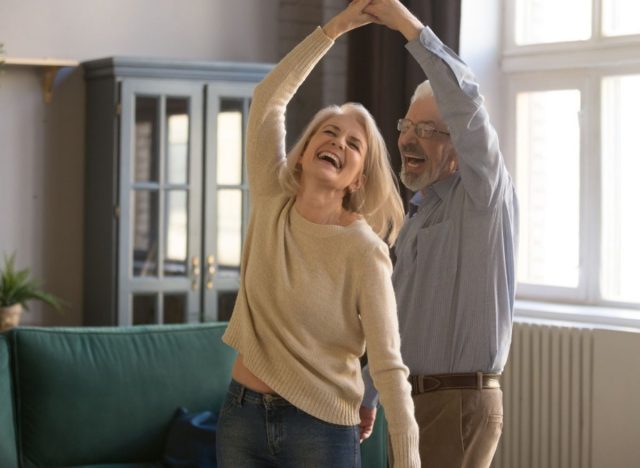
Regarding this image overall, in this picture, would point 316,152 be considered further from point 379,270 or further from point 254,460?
point 254,460

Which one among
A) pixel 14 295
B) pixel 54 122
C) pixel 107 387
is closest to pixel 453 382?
pixel 107 387

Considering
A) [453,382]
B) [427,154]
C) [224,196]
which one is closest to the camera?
[453,382]

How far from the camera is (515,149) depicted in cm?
468

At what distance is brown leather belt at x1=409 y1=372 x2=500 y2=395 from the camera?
230 centimetres

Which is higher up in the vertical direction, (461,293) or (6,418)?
(461,293)

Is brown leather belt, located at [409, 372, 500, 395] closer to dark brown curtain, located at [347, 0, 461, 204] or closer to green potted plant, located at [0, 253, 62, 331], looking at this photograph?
dark brown curtain, located at [347, 0, 461, 204]

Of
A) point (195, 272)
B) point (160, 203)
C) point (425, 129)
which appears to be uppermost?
point (425, 129)

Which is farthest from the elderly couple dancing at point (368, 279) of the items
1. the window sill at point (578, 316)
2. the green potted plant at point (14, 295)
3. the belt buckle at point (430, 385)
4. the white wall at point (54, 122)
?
the white wall at point (54, 122)

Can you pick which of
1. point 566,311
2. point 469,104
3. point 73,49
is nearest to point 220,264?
point 73,49

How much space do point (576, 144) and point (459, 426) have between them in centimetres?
248

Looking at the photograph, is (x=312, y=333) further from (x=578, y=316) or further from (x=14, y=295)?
(x=14, y=295)

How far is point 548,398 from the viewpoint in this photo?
412 cm

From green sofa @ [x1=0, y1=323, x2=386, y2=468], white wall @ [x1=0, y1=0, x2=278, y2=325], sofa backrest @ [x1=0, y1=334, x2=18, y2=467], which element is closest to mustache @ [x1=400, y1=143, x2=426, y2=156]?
green sofa @ [x1=0, y1=323, x2=386, y2=468]

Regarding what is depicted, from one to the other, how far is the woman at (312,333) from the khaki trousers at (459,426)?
35 centimetres
